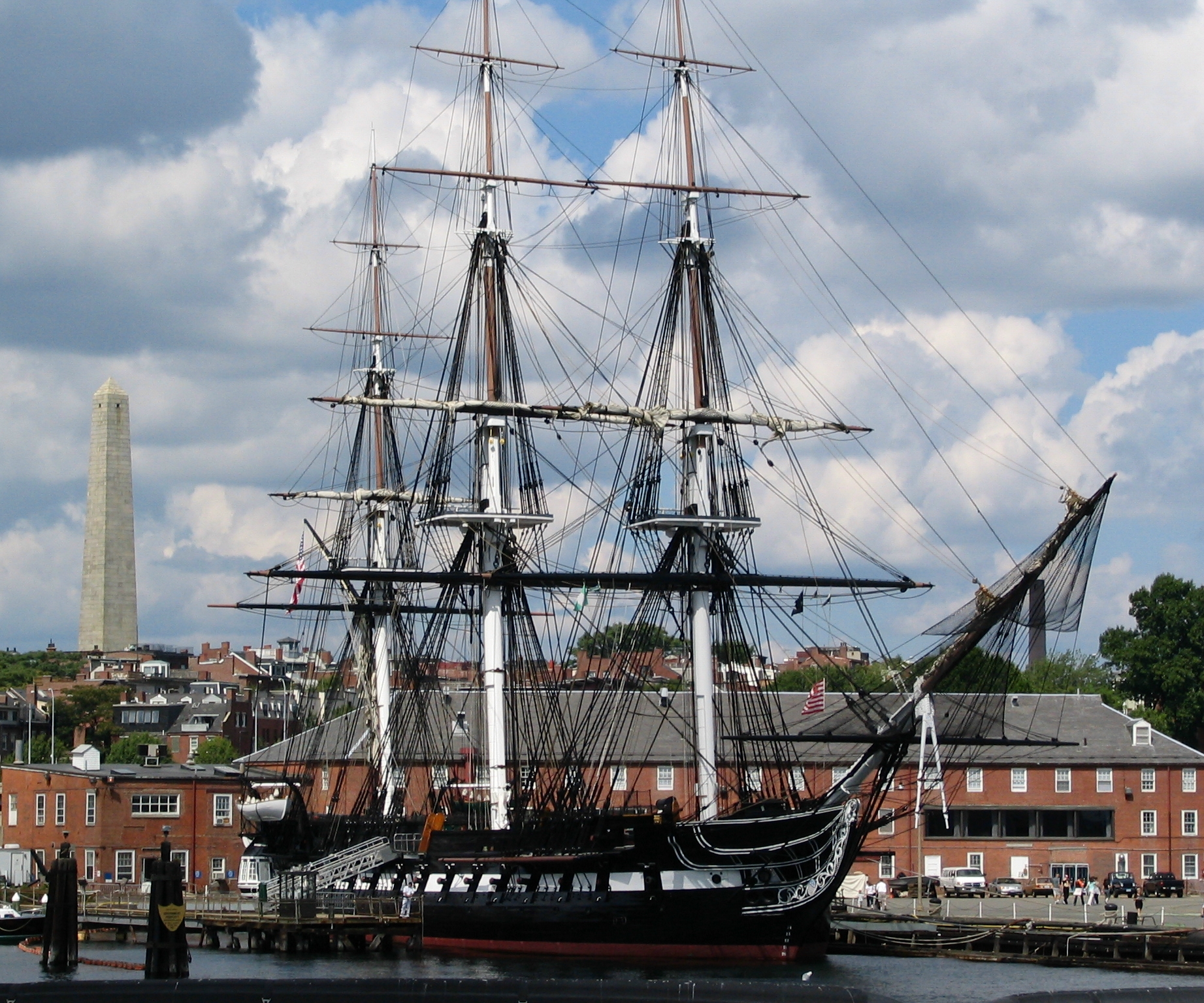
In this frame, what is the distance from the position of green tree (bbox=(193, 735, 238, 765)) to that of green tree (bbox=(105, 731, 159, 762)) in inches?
108

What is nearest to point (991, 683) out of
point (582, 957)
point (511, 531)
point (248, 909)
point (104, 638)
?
point (582, 957)

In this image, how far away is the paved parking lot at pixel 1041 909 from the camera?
58.1 m

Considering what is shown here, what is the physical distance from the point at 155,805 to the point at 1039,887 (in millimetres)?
36829

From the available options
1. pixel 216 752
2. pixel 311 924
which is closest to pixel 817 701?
pixel 311 924

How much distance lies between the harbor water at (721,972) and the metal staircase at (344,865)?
5052mm

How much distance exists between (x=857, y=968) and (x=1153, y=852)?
115ft

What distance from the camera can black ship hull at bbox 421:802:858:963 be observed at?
49.1 metres

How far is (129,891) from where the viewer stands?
6812 cm

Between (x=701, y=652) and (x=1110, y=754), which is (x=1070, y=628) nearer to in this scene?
(x=701, y=652)

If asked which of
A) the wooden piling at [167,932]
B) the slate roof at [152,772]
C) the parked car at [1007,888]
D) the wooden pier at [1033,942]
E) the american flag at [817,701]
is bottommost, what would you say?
the parked car at [1007,888]

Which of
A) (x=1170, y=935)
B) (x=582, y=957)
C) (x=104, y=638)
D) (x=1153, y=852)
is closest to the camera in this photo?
(x=1170, y=935)

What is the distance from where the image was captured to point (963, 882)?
243 feet

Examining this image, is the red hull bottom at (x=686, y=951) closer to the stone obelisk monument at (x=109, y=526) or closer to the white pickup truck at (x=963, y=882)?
the white pickup truck at (x=963, y=882)

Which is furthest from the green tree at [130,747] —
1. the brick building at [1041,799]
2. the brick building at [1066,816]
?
the brick building at [1066,816]
